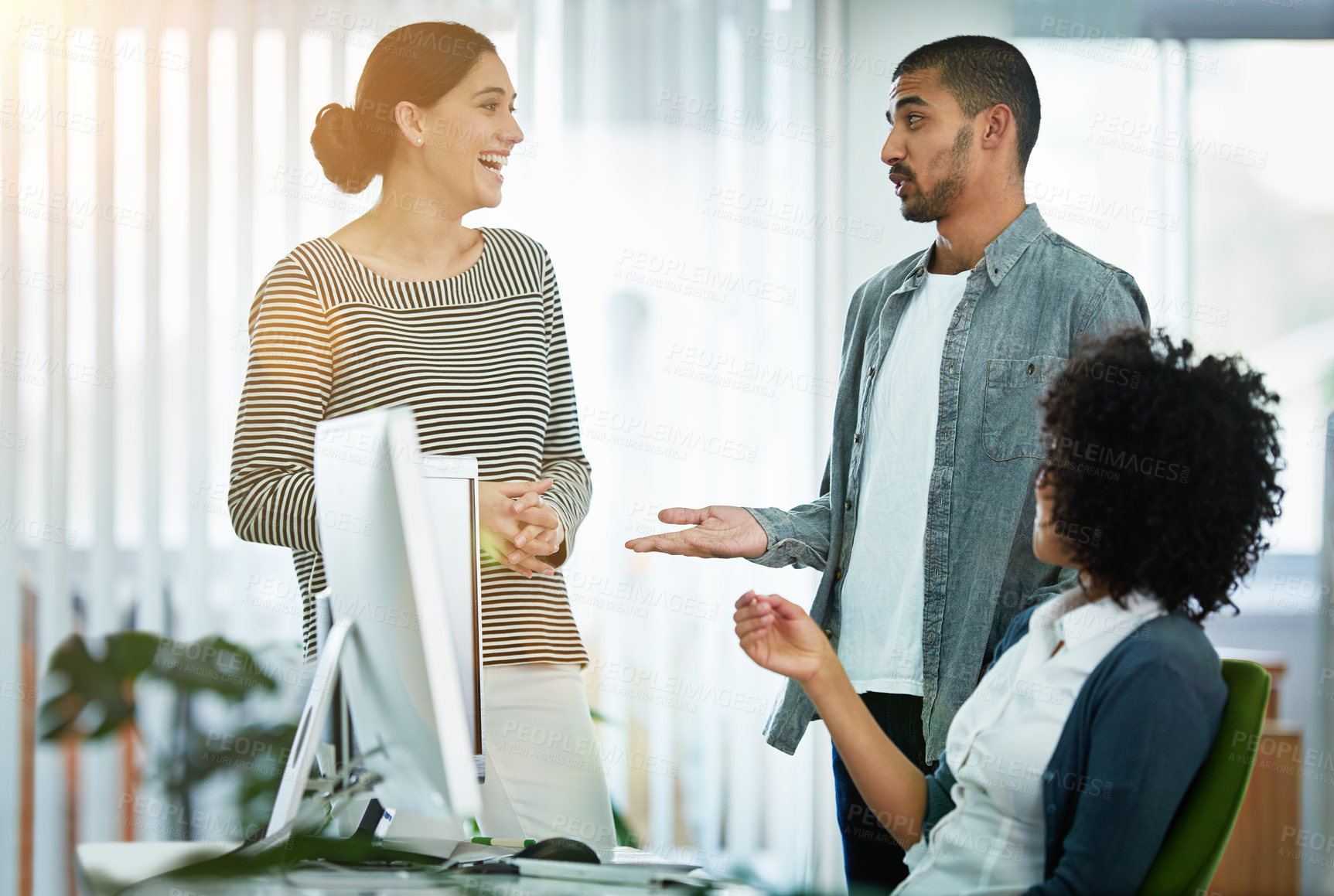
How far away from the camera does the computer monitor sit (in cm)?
69

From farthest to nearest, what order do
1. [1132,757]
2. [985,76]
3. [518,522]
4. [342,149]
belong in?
[342,149]
[985,76]
[518,522]
[1132,757]

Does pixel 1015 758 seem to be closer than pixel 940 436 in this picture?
Yes

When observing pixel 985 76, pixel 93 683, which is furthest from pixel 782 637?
pixel 93 683

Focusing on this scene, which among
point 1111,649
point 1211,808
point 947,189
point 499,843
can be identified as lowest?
point 499,843

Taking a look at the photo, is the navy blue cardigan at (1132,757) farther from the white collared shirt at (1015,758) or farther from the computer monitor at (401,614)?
the computer monitor at (401,614)

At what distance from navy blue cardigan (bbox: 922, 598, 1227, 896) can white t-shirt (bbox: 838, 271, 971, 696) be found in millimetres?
625

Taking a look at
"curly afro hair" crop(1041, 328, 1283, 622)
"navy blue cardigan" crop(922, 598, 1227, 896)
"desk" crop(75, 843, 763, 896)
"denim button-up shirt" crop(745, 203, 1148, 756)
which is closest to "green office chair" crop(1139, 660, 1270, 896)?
"navy blue cardigan" crop(922, 598, 1227, 896)

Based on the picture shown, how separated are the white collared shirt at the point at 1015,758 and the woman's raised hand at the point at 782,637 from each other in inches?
6.8

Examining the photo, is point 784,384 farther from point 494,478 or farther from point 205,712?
point 205,712

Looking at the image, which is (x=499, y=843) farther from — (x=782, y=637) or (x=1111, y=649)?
(x=1111, y=649)

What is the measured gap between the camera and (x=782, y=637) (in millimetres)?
1143

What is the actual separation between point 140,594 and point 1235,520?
2.33 m

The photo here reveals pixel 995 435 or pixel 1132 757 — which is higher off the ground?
pixel 995 435

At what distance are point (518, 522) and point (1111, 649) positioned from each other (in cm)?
79
